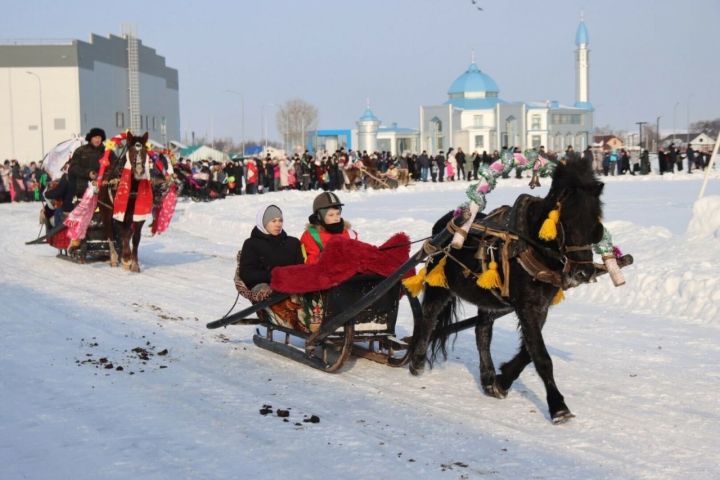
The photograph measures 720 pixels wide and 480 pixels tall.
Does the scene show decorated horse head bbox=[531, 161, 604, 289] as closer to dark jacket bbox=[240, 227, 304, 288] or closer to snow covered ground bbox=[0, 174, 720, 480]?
snow covered ground bbox=[0, 174, 720, 480]

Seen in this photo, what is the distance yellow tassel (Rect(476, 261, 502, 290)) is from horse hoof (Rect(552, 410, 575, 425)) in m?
1.03


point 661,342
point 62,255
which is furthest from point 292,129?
point 661,342

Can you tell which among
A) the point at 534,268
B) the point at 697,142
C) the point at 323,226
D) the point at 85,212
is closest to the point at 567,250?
the point at 534,268

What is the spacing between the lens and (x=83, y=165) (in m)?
17.5

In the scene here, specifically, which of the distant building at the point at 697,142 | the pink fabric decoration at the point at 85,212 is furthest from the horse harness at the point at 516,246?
the distant building at the point at 697,142

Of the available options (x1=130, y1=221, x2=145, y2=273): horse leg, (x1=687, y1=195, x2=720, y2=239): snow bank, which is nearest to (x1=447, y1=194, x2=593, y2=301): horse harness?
(x1=687, y1=195, x2=720, y2=239): snow bank

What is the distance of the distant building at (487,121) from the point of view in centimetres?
9775

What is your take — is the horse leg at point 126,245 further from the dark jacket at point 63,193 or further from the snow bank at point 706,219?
the snow bank at point 706,219

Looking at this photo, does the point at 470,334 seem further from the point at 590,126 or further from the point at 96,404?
the point at 590,126

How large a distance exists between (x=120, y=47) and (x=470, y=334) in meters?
78.1

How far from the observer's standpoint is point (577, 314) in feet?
39.3

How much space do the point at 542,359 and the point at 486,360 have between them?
98cm

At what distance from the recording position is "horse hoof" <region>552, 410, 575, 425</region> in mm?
6918

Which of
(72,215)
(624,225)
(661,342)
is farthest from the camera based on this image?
(624,225)
